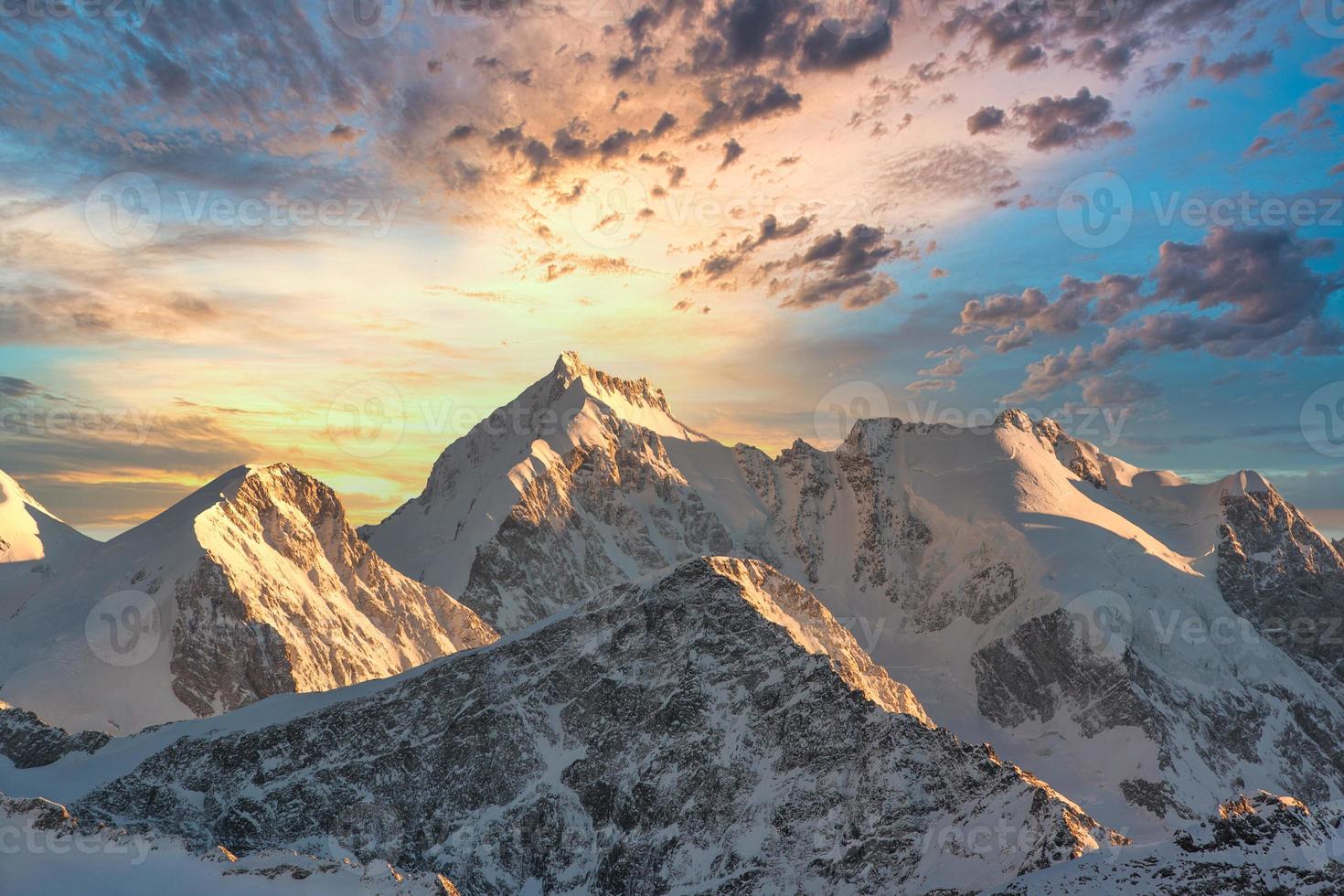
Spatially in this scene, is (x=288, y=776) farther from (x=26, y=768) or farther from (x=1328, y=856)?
(x=1328, y=856)

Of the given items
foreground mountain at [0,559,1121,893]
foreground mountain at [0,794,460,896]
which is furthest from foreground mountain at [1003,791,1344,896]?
foreground mountain at [0,794,460,896]

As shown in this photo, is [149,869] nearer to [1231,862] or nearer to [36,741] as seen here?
[36,741]

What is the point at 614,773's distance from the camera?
142 metres

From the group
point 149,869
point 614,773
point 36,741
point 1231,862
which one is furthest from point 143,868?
point 1231,862

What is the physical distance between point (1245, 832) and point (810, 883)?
4497 cm

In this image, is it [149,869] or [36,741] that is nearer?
[149,869]

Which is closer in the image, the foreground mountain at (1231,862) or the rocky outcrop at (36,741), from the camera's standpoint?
the foreground mountain at (1231,862)

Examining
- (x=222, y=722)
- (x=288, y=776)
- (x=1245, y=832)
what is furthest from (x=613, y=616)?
(x=1245, y=832)

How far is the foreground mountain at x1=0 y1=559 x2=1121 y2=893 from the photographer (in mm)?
120750

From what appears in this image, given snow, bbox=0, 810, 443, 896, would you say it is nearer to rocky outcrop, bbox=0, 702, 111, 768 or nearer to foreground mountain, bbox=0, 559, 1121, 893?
foreground mountain, bbox=0, 559, 1121, 893

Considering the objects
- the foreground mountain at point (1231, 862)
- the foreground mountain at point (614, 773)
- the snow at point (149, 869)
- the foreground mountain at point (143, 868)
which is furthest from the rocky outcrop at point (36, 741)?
the foreground mountain at point (1231, 862)

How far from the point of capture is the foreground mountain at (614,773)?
121m

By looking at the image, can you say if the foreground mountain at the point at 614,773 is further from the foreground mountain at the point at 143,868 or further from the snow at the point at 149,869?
the foreground mountain at the point at 143,868

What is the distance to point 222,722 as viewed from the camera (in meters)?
160
